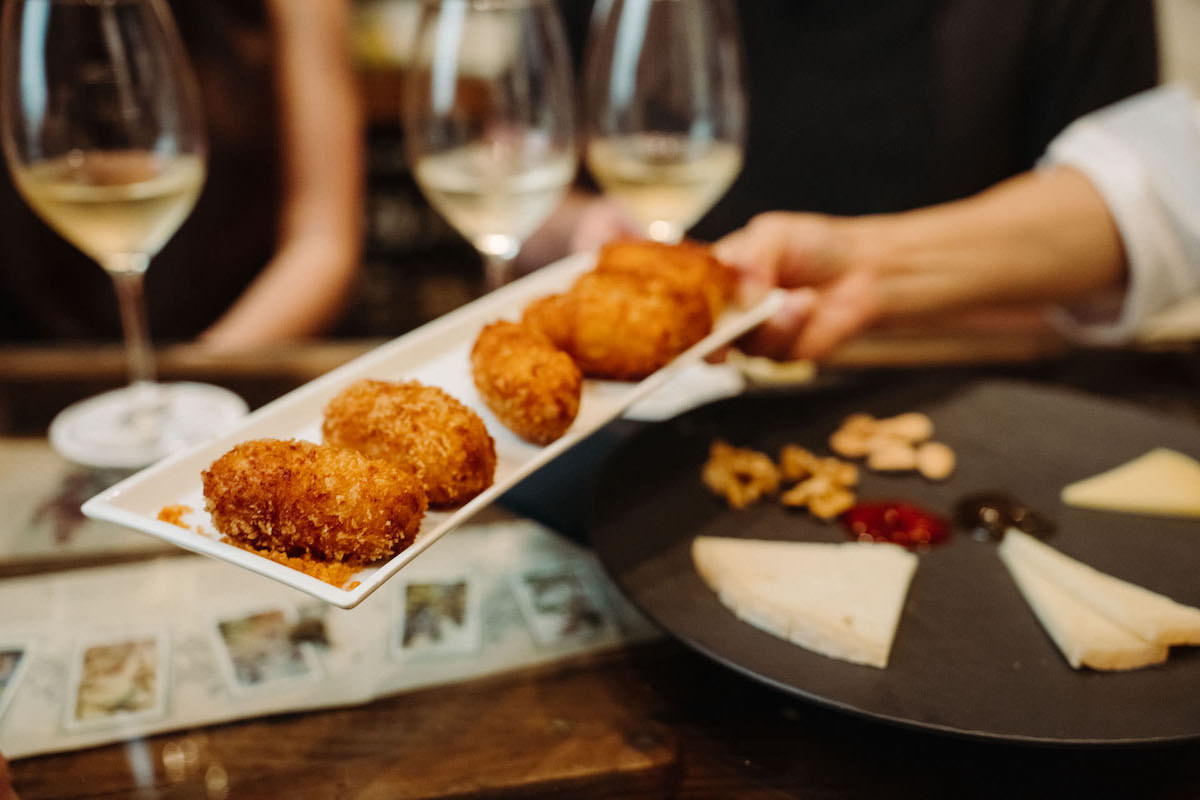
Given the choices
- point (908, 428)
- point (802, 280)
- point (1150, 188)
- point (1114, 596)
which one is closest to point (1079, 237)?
point (1150, 188)

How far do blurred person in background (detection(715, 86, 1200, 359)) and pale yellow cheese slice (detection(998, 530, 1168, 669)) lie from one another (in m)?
0.67

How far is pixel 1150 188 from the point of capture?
5.16 feet

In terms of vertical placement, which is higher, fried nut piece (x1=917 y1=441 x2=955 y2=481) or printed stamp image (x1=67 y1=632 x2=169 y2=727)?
fried nut piece (x1=917 y1=441 x2=955 y2=481)

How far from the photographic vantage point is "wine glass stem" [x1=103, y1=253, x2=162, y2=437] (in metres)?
1.13

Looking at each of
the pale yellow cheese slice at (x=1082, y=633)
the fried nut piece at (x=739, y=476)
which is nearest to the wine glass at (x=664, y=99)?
the fried nut piece at (x=739, y=476)

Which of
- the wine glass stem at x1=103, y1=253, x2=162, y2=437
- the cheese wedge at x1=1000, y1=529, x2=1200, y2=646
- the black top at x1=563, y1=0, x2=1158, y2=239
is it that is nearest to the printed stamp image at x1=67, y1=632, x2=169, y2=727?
the wine glass stem at x1=103, y1=253, x2=162, y2=437

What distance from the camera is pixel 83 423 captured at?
46.9 inches

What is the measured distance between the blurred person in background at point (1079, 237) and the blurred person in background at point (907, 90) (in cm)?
39

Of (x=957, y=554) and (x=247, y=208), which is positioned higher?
(x=247, y=208)

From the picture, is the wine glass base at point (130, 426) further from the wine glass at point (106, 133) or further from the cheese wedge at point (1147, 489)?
the cheese wedge at point (1147, 489)

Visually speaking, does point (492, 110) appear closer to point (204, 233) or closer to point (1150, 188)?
point (1150, 188)

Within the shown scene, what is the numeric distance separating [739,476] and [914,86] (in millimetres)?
1434

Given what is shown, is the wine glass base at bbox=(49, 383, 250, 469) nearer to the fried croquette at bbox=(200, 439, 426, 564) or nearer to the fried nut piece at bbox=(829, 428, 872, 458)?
the fried croquette at bbox=(200, 439, 426, 564)

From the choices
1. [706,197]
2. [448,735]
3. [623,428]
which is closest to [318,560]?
[448,735]
